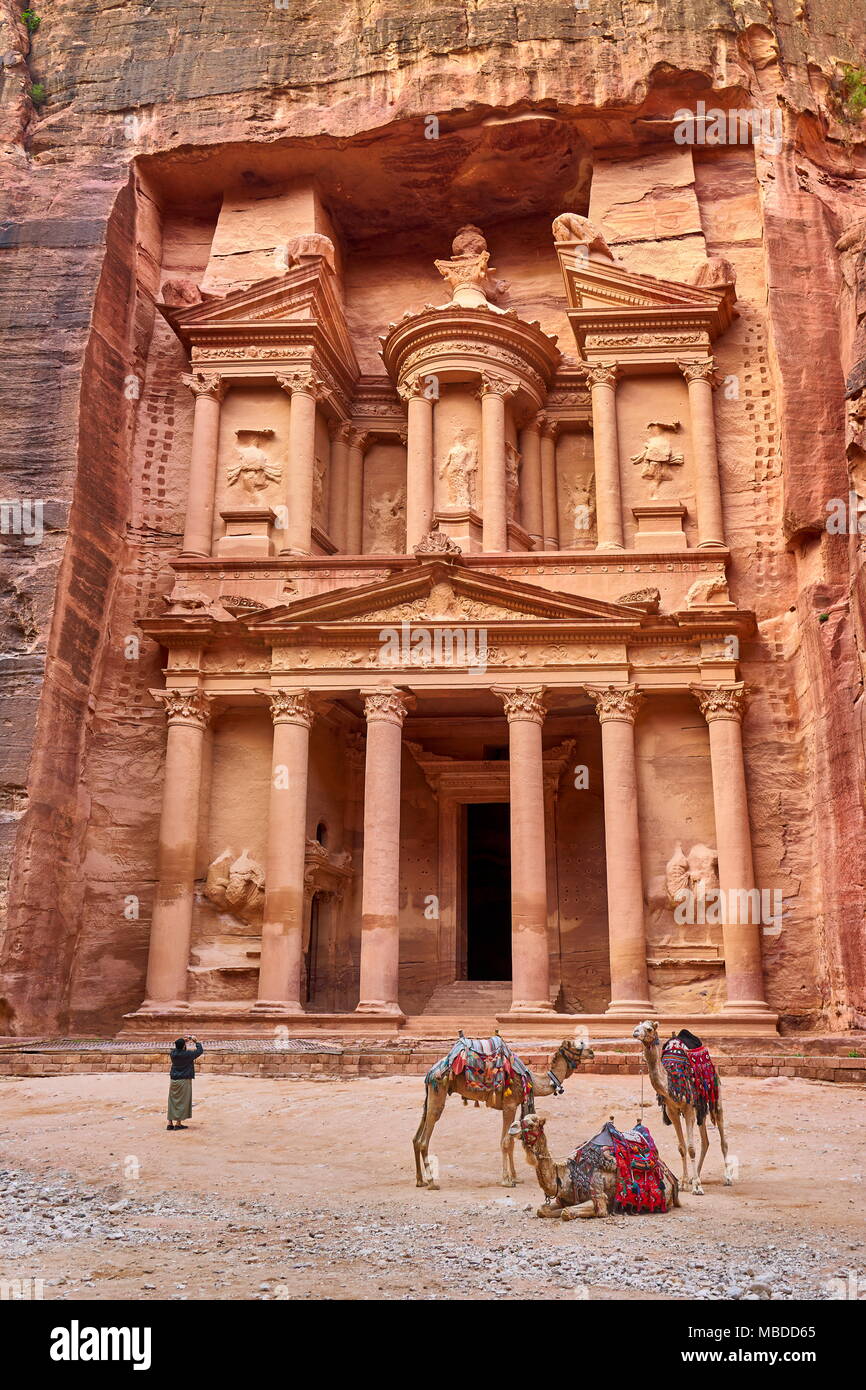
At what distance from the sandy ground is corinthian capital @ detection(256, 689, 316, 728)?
389 inches

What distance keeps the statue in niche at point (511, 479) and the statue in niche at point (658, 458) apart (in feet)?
9.92

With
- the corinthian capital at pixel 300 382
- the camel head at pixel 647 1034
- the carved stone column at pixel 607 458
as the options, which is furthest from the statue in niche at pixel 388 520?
the camel head at pixel 647 1034

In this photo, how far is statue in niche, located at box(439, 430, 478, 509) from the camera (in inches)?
1104

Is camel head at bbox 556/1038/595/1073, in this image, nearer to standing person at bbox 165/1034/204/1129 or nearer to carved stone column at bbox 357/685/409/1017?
standing person at bbox 165/1034/204/1129

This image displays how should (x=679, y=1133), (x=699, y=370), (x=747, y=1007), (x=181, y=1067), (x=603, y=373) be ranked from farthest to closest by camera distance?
1. (x=603, y=373)
2. (x=699, y=370)
3. (x=747, y=1007)
4. (x=181, y=1067)
5. (x=679, y=1133)

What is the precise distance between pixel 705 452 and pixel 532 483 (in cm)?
500

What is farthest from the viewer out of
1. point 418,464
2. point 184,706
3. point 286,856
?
point 418,464

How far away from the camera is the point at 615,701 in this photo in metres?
23.8

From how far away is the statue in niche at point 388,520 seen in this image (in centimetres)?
3070

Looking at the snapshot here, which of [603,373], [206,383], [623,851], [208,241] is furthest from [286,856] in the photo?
[208,241]

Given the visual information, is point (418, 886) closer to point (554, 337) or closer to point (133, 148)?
point (554, 337)

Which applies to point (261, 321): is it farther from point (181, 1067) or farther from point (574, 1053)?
point (574, 1053)

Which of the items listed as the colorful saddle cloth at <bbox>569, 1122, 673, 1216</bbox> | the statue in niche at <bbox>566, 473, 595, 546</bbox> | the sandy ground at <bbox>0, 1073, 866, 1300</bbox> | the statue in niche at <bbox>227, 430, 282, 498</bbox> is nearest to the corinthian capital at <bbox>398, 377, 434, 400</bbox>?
the statue in niche at <bbox>227, 430, 282, 498</bbox>

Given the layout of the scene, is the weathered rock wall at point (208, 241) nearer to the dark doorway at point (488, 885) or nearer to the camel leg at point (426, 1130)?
the dark doorway at point (488, 885)
